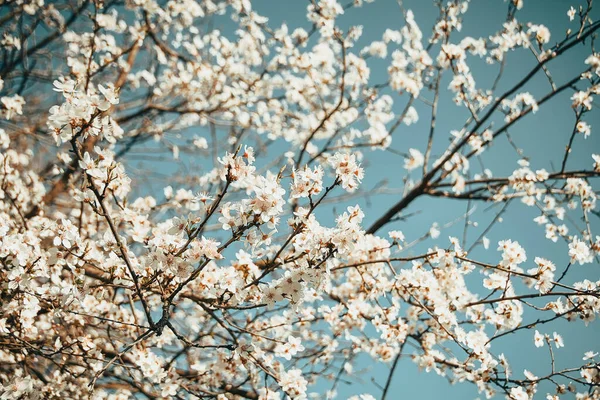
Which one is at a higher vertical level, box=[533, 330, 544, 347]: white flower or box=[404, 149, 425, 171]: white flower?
box=[404, 149, 425, 171]: white flower

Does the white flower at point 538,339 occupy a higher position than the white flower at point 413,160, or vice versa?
the white flower at point 413,160

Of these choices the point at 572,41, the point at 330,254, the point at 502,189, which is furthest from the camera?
the point at 502,189

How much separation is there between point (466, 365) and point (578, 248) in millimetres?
1236

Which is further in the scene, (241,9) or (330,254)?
(241,9)

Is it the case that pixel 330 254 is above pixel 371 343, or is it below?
below

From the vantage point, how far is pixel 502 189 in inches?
156

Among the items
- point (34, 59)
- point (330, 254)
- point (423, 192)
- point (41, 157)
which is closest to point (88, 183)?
point (330, 254)

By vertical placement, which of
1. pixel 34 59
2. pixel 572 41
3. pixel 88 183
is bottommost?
pixel 88 183

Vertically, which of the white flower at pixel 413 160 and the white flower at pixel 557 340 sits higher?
the white flower at pixel 413 160

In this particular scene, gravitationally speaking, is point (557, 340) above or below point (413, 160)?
below

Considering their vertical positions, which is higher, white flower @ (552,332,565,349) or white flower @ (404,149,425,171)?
white flower @ (404,149,425,171)

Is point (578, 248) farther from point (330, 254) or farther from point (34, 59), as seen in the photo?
point (34, 59)

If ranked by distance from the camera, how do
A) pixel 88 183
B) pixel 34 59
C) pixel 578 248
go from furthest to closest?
1. pixel 34 59
2. pixel 578 248
3. pixel 88 183

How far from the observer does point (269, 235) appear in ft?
6.40
